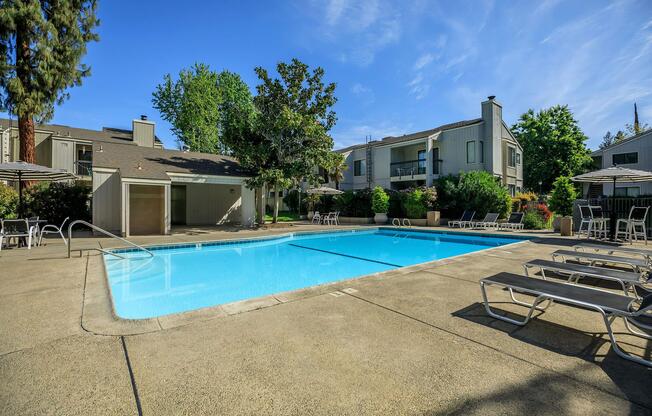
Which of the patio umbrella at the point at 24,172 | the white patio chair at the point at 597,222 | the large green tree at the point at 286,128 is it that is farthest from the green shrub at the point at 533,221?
the patio umbrella at the point at 24,172

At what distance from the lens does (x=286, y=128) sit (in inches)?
636

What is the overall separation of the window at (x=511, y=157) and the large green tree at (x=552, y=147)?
8.96 m

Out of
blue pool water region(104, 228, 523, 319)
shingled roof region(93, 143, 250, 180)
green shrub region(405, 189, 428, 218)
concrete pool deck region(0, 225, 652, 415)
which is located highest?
shingled roof region(93, 143, 250, 180)

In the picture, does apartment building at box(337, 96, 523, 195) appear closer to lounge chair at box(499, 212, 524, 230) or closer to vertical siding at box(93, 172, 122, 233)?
lounge chair at box(499, 212, 524, 230)

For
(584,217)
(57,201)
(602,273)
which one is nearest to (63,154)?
(57,201)

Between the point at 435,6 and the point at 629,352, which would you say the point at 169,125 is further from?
the point at 629,352

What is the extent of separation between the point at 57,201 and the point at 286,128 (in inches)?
463

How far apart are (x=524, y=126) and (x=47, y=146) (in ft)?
141

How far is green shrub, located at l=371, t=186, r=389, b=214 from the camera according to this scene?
19781 millimetres

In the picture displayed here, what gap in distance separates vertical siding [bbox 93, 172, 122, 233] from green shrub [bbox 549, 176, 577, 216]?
75.0 ft

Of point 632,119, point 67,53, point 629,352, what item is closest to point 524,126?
point 632,119

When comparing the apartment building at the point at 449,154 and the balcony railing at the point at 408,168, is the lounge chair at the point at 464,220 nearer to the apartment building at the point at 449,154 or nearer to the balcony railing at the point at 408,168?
the apartment building at the point at 449,154

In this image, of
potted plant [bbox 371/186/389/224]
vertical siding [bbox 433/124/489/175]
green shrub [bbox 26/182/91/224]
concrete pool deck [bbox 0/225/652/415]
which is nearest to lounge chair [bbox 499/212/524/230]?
vertical siding [bbox 433/124/489/175]

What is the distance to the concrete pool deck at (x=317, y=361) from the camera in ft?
6.72
